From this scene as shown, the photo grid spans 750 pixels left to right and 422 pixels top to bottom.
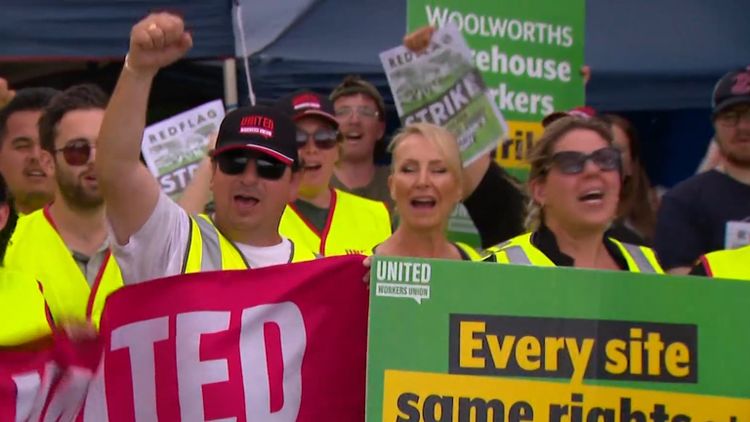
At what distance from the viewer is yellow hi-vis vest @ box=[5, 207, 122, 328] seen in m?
3.94

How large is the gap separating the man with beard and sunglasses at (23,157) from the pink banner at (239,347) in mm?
1633

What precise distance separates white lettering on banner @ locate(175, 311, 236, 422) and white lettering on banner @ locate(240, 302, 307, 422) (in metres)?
0.06

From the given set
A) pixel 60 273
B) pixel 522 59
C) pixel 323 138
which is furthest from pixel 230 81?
pixel 60 273

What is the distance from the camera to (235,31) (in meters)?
7.24

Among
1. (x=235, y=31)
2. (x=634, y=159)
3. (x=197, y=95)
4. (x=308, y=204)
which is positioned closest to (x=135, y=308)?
(x=308, y=204)

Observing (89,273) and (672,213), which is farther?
(672,213)

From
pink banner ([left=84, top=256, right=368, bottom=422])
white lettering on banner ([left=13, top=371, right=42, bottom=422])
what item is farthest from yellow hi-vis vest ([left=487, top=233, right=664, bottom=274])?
white lettering on banner ([left=13, top=371, right=42, bottom=422])

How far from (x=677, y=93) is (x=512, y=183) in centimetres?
266

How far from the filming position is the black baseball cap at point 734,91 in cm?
516

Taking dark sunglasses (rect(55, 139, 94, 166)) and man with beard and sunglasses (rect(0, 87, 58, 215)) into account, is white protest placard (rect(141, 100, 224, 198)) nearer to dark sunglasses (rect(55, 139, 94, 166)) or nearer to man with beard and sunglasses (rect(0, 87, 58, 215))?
man with beard and sunglasses (rect(0, 87, 58, 215))

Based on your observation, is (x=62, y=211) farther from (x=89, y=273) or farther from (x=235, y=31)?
(x=235, y=31)

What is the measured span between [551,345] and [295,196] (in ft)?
4.02

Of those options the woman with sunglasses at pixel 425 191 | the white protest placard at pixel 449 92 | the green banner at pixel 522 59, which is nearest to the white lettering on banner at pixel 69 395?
the woman with sunglasses at pixel 425 191

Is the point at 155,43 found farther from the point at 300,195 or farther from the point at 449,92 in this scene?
the point at 449,92
